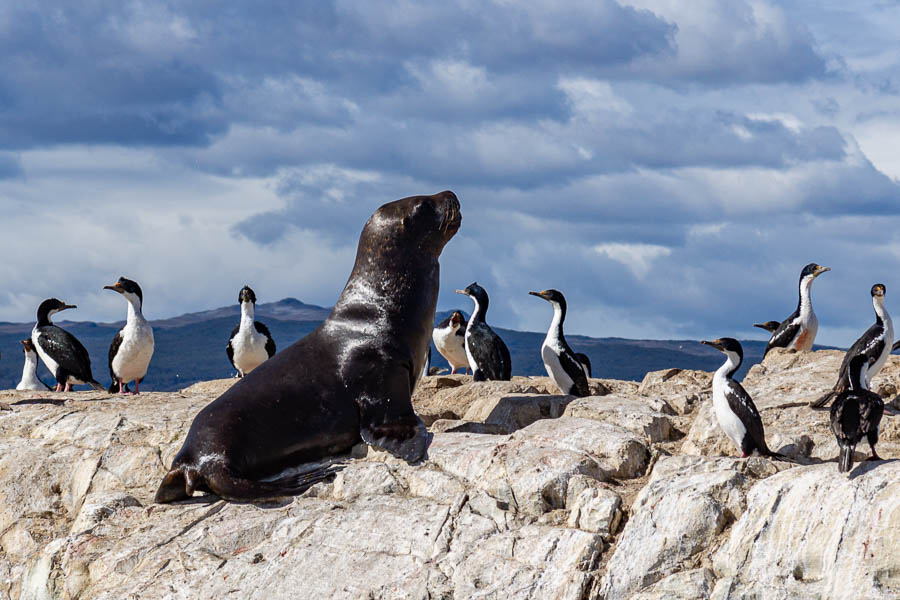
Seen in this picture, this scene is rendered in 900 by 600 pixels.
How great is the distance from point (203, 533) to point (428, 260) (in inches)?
119

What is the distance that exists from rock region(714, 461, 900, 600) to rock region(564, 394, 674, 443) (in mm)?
1705

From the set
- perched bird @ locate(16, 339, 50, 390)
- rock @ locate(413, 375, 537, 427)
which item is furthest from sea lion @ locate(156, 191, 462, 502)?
perched bird @ locate(16, 339, 50, 390)

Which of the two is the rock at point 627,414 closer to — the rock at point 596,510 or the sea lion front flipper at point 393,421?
the rock at point 596,510

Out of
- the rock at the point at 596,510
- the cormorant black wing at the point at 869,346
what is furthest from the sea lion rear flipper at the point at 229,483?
the cormorant black wing at the point at 869,346

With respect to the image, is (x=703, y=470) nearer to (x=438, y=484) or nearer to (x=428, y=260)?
(x=438, y=484)

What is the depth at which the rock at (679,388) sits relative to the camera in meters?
10.1

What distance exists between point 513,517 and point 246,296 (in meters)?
11.9

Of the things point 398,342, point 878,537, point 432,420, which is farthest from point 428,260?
point 878,537

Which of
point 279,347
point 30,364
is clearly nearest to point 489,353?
point 30,364

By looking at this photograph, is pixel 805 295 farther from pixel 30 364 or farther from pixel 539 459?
pixel 30 364

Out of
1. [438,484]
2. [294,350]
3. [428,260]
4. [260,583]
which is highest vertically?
[428,260]

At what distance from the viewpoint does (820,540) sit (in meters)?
6.54

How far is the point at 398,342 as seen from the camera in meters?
9.22

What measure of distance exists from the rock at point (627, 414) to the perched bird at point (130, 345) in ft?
28.3
